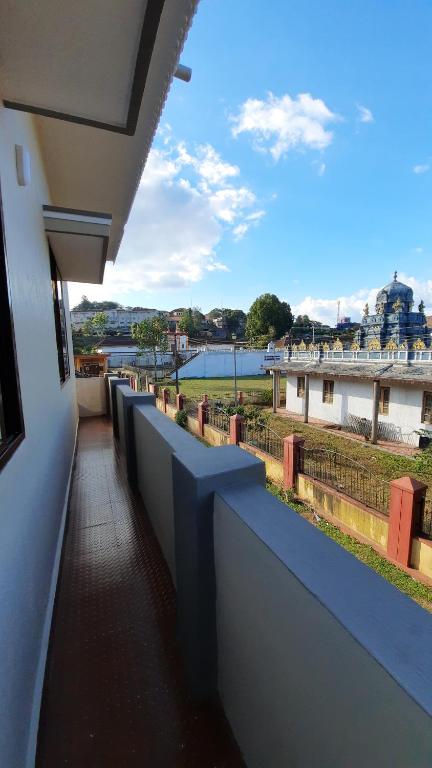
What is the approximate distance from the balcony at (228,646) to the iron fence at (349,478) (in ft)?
16.0

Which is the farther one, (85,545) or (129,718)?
(85,545)

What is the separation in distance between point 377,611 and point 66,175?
16.3 ft

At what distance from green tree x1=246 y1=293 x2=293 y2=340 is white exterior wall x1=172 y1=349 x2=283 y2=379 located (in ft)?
32.8

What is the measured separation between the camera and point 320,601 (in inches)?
33.3

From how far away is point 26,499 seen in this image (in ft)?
6.03

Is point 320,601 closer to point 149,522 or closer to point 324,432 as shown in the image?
point 149,522

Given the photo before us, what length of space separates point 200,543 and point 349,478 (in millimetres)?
7176

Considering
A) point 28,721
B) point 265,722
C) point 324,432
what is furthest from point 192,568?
point 324,432

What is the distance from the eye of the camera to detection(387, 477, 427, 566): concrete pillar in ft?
15.7

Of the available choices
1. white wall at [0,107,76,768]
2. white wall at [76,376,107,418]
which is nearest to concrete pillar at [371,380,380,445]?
white wall at [76,376,107,418]

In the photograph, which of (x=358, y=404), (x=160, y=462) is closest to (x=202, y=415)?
(x=358, y=404)

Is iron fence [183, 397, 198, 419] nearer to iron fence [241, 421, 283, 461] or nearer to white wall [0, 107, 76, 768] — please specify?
iron fence [241, 421, 283, 461]

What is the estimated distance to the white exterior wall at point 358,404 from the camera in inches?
464

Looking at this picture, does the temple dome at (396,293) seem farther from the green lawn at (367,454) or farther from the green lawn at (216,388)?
the green lawn at (367,454)
